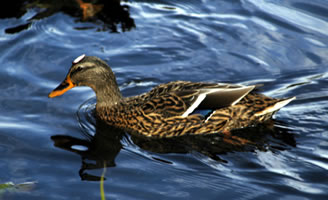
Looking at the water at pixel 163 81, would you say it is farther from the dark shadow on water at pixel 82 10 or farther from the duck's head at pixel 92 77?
the duck's head at pixel 92 77

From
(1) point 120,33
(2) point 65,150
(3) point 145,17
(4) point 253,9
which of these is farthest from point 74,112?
(4) point 253,9

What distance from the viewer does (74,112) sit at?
8.28 meters

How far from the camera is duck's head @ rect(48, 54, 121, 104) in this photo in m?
7.92

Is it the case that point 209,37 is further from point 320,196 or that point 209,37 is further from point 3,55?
point 320,196

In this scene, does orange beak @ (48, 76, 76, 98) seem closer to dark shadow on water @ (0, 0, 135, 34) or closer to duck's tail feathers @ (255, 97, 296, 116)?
duck's tail feathers @ (255, 97, 296, 116)

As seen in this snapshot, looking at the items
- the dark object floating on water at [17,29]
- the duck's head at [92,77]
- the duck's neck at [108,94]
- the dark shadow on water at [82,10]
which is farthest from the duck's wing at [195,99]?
the dark object floating on water at [17,29]

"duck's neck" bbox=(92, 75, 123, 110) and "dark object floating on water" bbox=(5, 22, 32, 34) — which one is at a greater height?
"dark object floating on water" bbox=(5, 22, 32, 34)

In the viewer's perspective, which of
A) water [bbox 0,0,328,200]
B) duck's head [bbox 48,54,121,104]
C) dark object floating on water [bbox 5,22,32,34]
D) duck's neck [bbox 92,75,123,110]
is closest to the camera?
water [bbox 0,0,328,200]

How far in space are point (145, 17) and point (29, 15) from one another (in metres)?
2.48

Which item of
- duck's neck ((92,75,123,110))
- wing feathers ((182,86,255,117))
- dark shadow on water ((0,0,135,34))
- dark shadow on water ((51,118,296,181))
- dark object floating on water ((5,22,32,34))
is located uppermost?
dark shadow on water ((0,0,135,34))

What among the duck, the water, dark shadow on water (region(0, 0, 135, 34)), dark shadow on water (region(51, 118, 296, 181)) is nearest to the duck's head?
the duck

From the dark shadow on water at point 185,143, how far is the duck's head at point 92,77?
2.01 ft

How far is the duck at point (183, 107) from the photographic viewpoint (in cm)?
766

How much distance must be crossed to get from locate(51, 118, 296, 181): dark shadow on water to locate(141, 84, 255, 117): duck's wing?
0.42 meters
